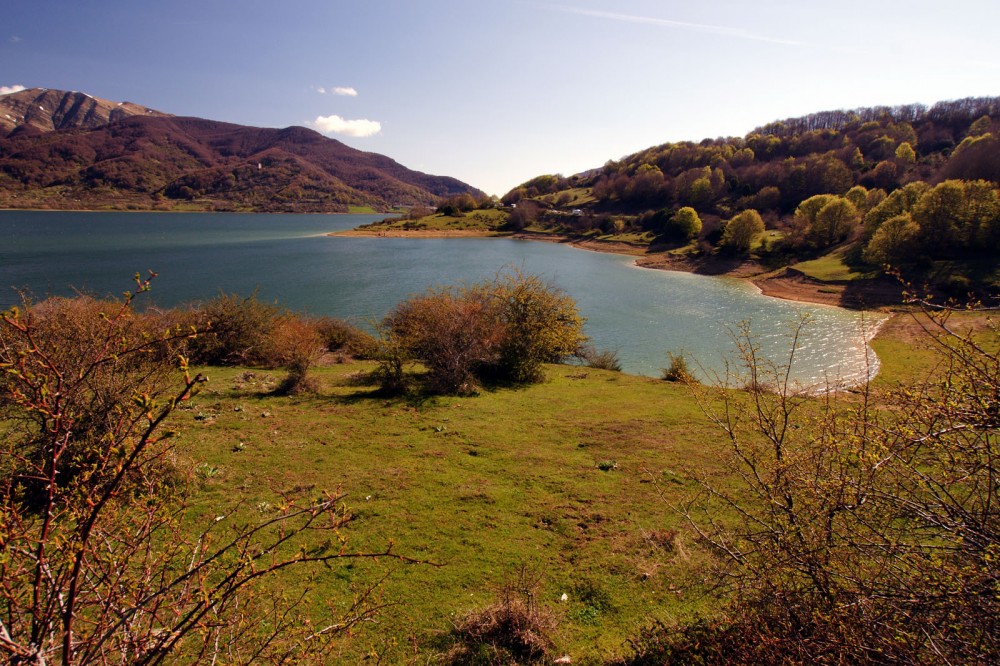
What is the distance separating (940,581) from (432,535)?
7.00 metres

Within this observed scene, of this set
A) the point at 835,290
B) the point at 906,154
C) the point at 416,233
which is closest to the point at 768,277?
the point at 835,290

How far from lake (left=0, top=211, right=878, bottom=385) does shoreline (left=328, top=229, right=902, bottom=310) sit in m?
2.28

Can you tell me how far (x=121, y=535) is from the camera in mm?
3348

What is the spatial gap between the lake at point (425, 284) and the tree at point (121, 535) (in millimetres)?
13897

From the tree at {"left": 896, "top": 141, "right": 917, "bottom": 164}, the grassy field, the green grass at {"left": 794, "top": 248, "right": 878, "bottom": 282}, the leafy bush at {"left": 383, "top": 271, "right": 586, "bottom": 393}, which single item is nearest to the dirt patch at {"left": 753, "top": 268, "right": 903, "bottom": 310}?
the green grass at {"left": 794, "top": 248, "right": 878, "bottom": 282}

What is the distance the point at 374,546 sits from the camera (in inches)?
312

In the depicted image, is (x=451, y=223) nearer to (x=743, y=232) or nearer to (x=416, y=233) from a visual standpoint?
(x=416, y=233)

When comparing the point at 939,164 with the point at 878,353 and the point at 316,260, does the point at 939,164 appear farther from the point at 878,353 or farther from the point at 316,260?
the point at 316,260

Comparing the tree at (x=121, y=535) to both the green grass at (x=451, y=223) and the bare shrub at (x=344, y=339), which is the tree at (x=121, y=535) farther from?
the green grass at (x=451, y=223)

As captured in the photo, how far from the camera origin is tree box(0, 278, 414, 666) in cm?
205

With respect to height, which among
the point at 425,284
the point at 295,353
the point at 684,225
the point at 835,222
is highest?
the point at 684,225

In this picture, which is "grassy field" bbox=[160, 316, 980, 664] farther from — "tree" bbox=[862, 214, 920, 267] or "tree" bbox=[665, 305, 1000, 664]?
"tree" bbox=[862, 214, 920, 267]

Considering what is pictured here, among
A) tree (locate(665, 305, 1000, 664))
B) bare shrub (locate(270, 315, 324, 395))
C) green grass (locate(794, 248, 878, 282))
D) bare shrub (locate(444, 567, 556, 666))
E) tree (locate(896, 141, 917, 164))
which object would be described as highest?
tree (locate(896, 141, 917, 164))

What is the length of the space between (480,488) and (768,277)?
57242mm
